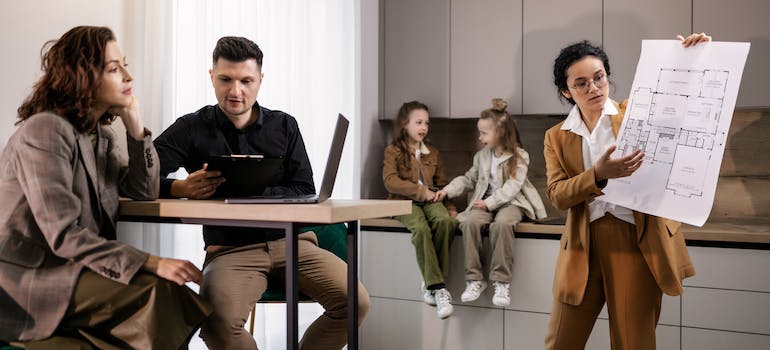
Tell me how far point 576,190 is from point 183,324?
1175mm

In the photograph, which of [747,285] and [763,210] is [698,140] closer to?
[747,285]

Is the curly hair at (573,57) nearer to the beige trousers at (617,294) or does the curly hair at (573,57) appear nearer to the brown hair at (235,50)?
the beige trousers at (617,294)

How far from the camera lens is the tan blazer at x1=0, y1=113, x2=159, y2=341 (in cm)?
160

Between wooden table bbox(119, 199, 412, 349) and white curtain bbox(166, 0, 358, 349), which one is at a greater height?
white curtain bbox(166, 0, 358, 349)

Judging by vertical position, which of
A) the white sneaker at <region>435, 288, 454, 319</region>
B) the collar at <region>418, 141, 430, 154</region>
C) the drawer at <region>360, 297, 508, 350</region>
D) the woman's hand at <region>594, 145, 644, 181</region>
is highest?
the collar at <region>418, 141, 430, 154</region>

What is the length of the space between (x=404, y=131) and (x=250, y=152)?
1583 millimetres

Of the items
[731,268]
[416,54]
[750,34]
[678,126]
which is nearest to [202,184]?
[678,126]

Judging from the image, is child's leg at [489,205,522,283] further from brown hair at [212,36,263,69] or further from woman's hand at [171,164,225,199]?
woman's hand at [171,164,225,199]

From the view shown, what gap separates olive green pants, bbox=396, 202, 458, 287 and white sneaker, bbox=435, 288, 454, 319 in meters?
0.06

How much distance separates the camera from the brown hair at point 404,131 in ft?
12.6

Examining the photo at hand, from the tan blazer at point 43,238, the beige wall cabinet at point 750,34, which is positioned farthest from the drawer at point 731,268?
the tan blazer at point 43,238

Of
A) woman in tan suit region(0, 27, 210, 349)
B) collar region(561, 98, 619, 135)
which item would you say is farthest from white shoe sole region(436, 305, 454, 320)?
woman in tan suit region(0, 27, 210, 349)

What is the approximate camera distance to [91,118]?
1782 millimetres

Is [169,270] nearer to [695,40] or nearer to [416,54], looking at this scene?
[695,40]
